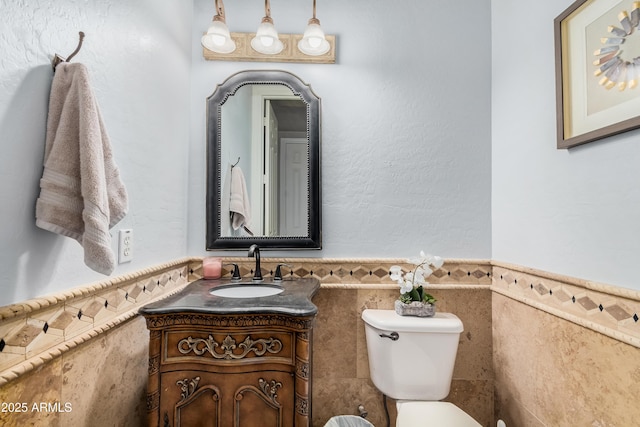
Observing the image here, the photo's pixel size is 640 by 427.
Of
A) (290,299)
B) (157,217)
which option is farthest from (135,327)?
(290,299)

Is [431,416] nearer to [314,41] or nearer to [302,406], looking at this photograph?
[302,406]

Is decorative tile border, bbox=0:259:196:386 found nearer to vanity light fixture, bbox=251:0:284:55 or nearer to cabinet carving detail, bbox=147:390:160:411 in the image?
cabinet carving detail, bbox=147:390:160:411

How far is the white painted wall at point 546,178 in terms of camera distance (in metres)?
0.95

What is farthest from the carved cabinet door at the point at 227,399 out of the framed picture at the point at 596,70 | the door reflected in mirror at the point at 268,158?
the framed picture at the point at 596,70

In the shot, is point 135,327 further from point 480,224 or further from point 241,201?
point 480,224

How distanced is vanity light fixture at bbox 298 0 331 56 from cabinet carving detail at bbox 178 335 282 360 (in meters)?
1.31

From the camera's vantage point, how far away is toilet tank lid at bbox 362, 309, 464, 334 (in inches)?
52.2

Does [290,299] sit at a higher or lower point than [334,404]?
higher

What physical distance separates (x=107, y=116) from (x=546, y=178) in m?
1.65

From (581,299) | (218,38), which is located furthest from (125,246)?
(581,299)

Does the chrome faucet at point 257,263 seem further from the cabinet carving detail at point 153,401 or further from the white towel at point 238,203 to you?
the cabinet carving detail at point 153,401

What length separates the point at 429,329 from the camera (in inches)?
52.3

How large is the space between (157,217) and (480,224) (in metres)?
1.59

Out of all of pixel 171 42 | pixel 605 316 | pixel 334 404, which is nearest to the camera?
pixel 605 316
